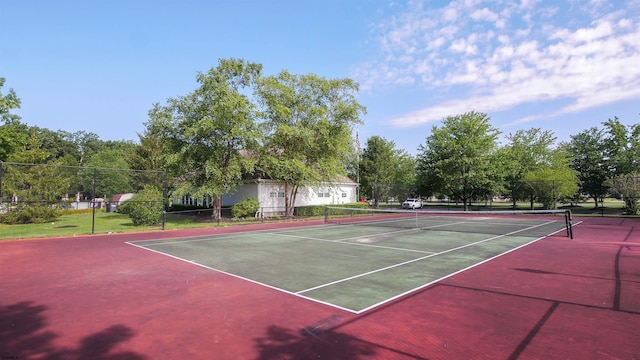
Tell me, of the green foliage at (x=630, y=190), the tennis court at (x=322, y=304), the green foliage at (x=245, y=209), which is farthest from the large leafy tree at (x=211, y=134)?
the green foliage at (x=630, y=190)

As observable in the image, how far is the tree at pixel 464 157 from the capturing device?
39688 millimetres

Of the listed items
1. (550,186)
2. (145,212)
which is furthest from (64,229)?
(550,186)

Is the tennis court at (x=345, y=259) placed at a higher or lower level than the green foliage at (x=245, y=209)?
lower

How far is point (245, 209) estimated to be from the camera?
27.7m

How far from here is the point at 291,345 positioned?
4816 millimetres

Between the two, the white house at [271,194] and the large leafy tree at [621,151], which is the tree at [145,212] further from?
the large leafy tree at [621,151]

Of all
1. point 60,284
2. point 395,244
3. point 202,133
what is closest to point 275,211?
point 202,133

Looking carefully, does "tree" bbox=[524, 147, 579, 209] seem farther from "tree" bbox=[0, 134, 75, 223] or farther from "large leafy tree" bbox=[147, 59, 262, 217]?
"tree" bbox=[0, 134, 75, 223]

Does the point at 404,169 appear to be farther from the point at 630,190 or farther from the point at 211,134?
the point at 211,134

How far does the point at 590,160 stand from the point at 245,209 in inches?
1973

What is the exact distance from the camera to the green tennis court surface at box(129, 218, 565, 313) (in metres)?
7.66

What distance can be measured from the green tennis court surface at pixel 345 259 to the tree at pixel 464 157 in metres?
23.6

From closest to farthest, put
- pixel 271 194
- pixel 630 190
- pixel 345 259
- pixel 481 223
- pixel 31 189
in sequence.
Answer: pixel 345 259, pixel 31 189, pixel 481 223, pixel 630 190, pixel 271 194

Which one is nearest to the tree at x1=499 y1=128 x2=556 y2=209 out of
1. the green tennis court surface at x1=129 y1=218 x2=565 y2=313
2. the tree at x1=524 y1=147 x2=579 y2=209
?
the tree at x1=524 y1=147 x2=579 y2=209
